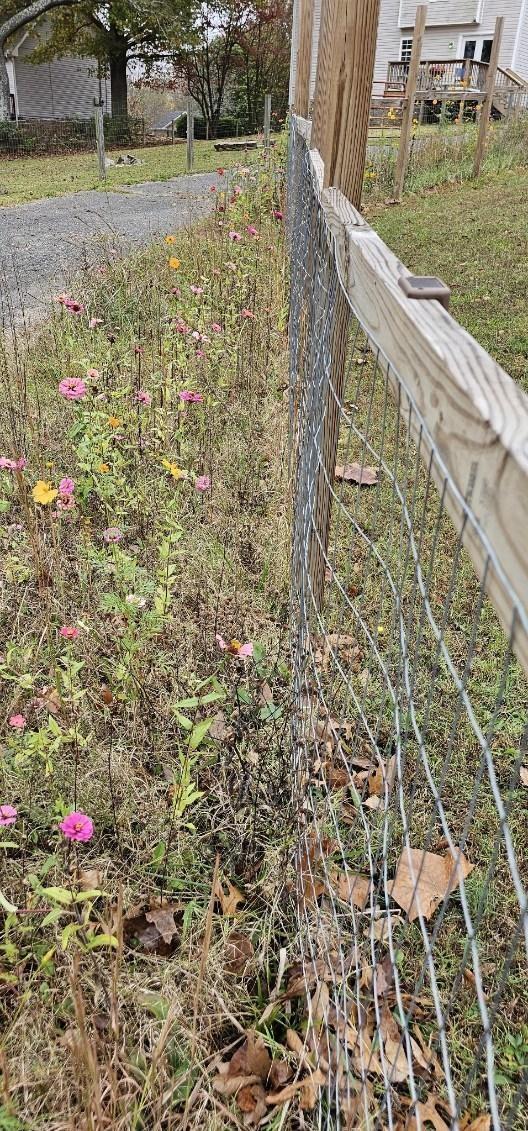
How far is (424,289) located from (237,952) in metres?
1.41

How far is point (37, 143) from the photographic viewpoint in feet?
79.0

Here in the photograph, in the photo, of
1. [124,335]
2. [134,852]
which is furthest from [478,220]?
[134,852]

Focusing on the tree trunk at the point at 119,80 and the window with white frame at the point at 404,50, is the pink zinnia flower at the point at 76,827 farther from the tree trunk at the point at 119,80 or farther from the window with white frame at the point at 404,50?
the window with white frame at the point at 404,50

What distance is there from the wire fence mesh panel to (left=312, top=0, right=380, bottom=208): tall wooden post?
0.14 metres

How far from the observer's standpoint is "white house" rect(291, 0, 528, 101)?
29469 millimetres

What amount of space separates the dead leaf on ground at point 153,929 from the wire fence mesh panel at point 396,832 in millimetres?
286

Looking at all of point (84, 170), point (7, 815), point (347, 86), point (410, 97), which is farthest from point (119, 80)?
point (7, 815)

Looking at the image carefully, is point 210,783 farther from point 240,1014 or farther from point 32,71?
point 32,71

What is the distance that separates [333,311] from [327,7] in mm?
1023

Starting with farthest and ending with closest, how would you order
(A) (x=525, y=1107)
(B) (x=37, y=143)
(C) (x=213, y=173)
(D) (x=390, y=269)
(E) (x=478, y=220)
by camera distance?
(B) (x=37, y=143) → (C) (x=213, y=173) → (E) (x=478, y=220) → (A) (x=525, y=1107) → (D) (x=390, y=269)

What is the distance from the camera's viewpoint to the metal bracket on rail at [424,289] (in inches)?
36.3

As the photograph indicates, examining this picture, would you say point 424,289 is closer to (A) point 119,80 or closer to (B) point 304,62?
(B) point 304,62

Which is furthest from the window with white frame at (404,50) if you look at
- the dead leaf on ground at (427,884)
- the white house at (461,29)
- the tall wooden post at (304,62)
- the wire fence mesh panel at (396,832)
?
the dead leaf on ground at (427,884)

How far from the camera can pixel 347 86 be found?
199 centimetres
